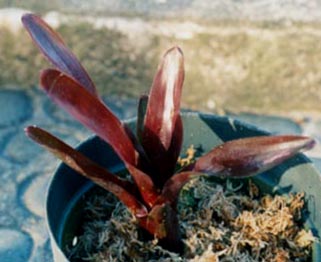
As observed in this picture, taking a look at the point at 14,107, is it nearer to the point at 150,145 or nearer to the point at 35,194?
the point at 35,194

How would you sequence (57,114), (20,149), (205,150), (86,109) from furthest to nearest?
1. (57,114)
2. (20,149)
3. (205,150)
4. (86,109)

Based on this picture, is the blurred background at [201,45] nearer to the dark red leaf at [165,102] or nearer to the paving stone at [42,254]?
the paving stone at [42,254]

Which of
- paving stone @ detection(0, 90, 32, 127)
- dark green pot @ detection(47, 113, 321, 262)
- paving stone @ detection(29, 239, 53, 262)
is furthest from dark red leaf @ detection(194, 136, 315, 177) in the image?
paving stone @ detection(0, 90, 32, 127)

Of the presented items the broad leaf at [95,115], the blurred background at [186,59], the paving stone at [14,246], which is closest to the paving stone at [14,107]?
the blurred background at [186,59]

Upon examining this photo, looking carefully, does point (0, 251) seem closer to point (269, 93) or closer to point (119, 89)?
point (119, 89)

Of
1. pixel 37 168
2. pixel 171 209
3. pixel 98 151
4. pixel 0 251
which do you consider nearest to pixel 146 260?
pixel 171 209

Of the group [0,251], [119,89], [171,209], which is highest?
[171,209]

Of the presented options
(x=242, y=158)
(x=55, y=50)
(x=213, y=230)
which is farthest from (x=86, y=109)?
(x=213, y=230)
